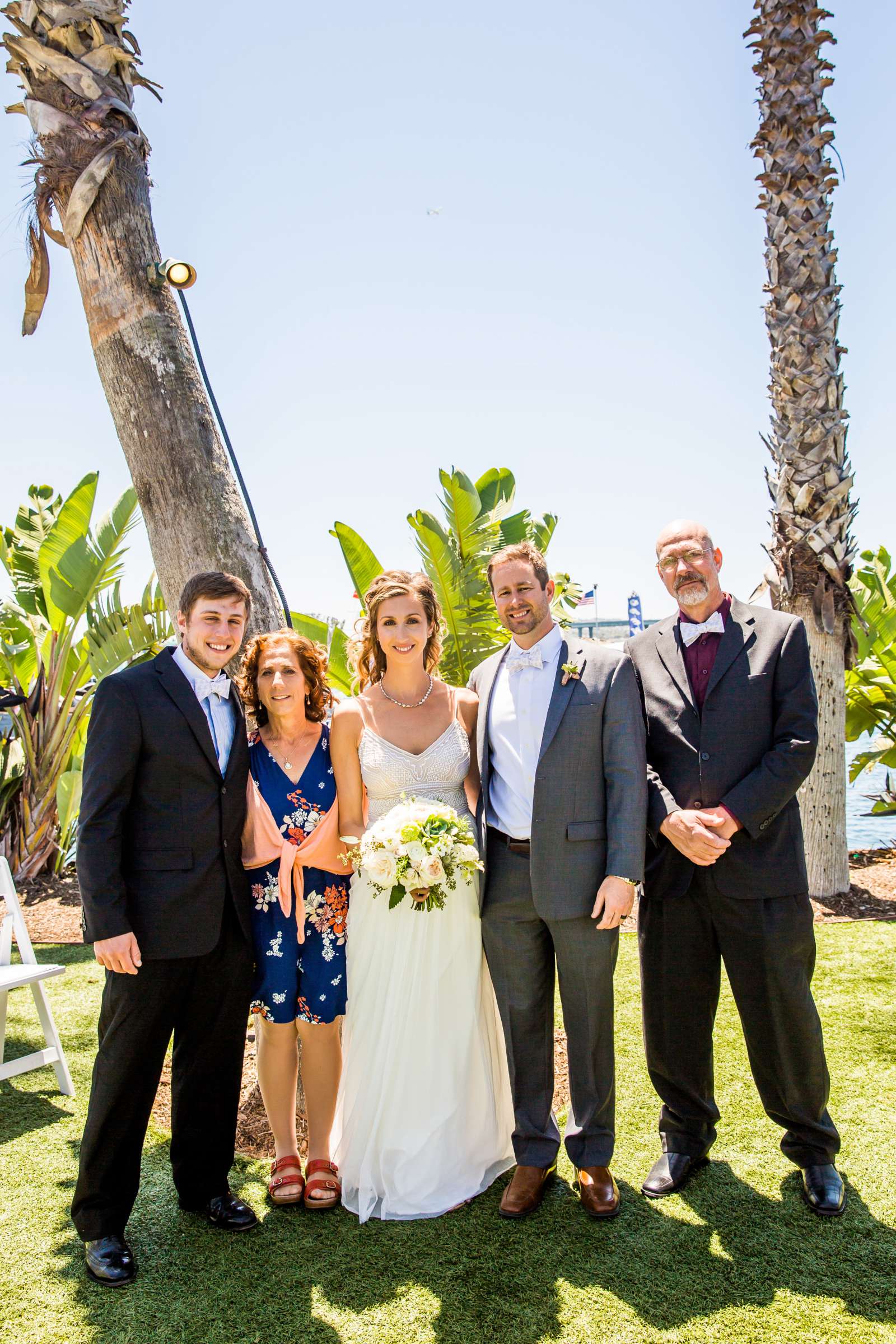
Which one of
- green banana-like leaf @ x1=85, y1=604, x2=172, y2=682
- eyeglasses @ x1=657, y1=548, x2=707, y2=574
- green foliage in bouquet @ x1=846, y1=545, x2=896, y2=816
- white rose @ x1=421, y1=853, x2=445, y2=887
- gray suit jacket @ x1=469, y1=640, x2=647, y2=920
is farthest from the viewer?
green foliage in bouquet @ x1=846, y1=545, x2=896, y2=816

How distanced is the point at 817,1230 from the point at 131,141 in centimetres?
553

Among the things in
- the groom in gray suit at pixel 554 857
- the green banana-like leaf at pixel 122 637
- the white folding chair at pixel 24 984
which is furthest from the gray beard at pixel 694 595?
the green banana-like leaf at pixel 122 637

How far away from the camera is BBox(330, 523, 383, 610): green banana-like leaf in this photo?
667 cm

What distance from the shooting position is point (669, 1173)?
3.52 m

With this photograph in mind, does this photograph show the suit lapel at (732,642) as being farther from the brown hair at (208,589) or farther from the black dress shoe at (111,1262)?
the black dress shoe at (111,1262)

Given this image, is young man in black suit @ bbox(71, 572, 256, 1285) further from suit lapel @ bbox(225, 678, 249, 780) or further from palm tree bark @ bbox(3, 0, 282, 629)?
palm tree bark @ bbox(3, 0, 282, 629)

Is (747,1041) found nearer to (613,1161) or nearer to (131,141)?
(613,1161)

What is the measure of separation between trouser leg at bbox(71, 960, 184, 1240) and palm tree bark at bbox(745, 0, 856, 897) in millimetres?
5633

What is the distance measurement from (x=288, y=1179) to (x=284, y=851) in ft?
4.25

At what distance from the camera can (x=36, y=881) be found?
9.88 metres

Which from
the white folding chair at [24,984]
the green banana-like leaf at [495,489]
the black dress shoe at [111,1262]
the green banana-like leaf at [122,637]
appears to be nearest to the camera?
the black dress shoe at [111,1262]

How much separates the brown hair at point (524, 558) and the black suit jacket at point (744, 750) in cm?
61

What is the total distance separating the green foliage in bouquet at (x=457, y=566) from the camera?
6.83 m

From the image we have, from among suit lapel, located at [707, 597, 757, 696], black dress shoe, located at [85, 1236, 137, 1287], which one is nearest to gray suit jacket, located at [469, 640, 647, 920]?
suit lapel, located at [707, 597, 757, 696]
